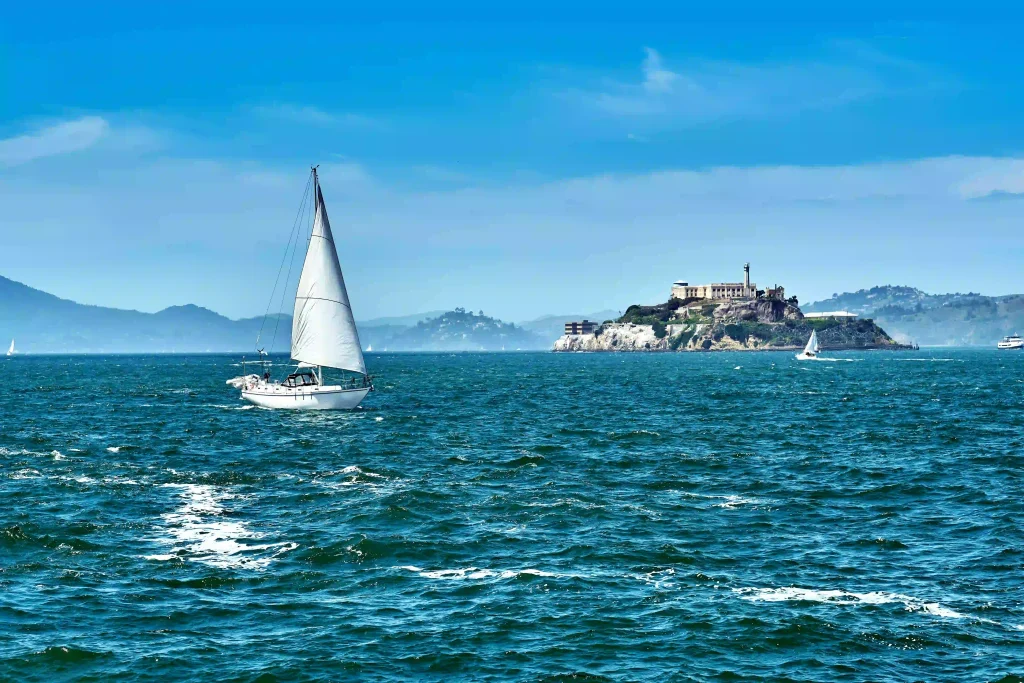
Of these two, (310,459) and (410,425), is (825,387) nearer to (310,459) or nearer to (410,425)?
(410,425)

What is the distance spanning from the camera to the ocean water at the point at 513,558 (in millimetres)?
22828

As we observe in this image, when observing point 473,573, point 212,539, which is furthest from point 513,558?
point 212,539

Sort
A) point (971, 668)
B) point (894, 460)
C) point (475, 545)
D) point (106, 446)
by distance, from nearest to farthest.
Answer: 1. point (971, 668)
2. point (475, 545)
3. point (894, 460)
4. point (106, 446)

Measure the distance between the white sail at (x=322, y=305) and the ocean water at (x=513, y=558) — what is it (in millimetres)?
15800

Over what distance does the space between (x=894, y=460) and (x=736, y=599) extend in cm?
3215

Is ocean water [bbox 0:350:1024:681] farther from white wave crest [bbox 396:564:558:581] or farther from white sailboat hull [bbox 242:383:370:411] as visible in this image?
white sailboat hull [bbox 242:383:370:411]

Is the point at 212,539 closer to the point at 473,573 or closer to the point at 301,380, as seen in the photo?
the point at 473,573

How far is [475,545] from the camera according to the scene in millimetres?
33594


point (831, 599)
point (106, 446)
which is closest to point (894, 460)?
point (831, 599)

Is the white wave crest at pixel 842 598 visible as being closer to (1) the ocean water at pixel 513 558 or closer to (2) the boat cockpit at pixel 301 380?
(1) the ocean water at pixel 513 558

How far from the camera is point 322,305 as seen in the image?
81.4 meters

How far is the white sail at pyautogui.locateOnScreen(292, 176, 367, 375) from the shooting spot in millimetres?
81375

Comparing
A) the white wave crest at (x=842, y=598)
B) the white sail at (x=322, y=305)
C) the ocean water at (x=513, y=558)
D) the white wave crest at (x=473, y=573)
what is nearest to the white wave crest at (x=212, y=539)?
the ocean water at (x=513, y=558)

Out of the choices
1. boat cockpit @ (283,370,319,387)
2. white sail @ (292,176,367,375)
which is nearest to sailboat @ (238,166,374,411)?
white sail @ (292,176,367,375)
